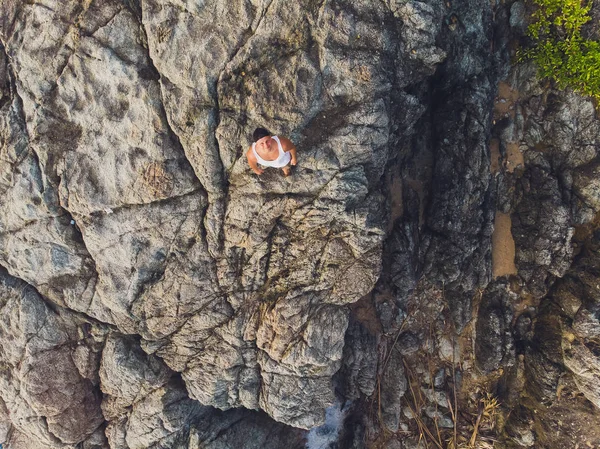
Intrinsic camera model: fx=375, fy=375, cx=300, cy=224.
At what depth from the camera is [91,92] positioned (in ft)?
35.8

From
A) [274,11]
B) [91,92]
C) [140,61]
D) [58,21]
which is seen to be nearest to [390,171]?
[274,11]

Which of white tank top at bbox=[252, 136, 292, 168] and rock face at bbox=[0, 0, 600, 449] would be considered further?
rock face at bbox=[0, 0, 600, 449]

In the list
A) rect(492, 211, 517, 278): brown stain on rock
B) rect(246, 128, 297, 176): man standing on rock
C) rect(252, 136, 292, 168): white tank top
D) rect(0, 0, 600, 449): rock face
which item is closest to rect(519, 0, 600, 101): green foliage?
rect(0, 0, 600, 449): rock face

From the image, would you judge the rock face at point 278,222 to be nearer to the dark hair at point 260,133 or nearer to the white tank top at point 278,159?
the dark hair at point 260,133

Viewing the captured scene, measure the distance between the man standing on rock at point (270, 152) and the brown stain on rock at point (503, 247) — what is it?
9541 millimetres

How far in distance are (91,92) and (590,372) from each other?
19.2m

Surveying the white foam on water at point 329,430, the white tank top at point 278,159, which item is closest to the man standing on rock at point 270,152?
the white tank top at point 278,159

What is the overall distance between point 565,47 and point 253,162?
11538mm

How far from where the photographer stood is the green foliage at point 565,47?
41.2 ft

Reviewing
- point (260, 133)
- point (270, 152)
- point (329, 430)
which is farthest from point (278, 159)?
point (329, 430)

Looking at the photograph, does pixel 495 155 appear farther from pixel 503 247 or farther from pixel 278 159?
pixel 278 159

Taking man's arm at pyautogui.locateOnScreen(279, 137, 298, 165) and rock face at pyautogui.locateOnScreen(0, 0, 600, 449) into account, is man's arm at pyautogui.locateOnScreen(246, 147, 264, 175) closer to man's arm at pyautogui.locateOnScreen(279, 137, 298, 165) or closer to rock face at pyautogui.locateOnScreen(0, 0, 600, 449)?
rock face at pyautogui.locateOnScreen(0, 0, 600, 449)

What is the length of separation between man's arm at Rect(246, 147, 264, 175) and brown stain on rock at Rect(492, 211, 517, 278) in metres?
10.1

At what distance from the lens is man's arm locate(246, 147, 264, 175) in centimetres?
995
